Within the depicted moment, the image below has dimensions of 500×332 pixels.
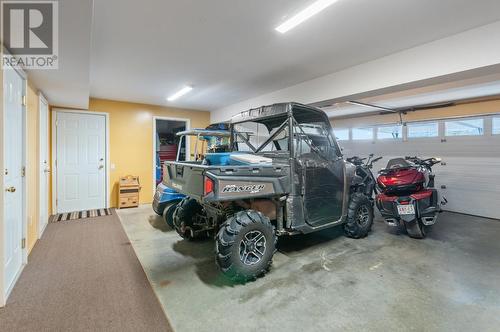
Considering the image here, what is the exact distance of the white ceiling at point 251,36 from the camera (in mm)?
2352

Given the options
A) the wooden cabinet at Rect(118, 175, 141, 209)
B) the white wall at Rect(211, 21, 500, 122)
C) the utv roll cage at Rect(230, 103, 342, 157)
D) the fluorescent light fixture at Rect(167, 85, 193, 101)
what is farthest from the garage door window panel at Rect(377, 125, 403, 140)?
the wooden cabinet at Rect(118, 175, 141, 209)

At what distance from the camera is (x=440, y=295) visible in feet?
7.69

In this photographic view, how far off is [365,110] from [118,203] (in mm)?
6813

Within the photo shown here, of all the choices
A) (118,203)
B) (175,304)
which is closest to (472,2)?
(175,304)

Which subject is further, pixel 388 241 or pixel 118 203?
pixel 118 203

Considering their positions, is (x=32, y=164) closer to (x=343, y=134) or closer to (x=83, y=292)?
(x=83, y=292)

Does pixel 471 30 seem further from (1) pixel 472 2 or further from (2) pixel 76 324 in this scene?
(2) pixel 76 324

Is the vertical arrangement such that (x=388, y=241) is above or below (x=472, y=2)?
below

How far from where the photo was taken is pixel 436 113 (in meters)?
5.96

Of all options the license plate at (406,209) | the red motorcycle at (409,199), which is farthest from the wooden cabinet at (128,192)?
the license plate at (406,209)

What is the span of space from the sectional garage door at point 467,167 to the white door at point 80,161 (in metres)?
7.71

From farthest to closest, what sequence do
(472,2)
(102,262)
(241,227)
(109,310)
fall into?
(102,262)
(241,227)
(472,2)
(109,310)

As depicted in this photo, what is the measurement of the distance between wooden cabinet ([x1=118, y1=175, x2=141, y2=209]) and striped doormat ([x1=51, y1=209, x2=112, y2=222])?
14.3 inches

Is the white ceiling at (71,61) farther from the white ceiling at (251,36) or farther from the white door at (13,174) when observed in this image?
the white door at (13,174)
